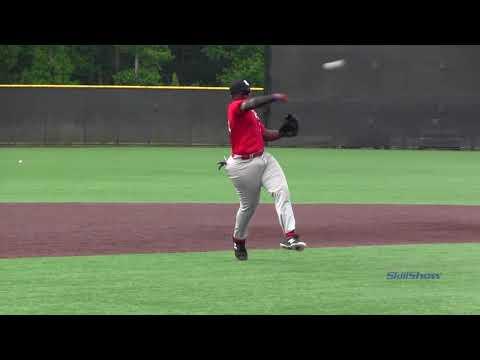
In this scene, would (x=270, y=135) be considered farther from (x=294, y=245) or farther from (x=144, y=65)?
(x=144, y=65)

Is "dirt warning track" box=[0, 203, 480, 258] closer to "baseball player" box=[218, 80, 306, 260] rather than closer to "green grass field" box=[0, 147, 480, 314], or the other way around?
"green grass field" box=[0, 147, 480, 314]

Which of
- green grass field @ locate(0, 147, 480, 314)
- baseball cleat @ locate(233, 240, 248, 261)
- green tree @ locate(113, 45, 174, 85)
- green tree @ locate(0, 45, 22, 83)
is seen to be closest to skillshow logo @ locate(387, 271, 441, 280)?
green grass field @ locate(0, 147, 480, 314)

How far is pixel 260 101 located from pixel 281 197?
1275 mm

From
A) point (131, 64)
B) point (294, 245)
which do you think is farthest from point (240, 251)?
point (131, 64)

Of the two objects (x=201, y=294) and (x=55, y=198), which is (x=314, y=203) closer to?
(x=55, y=198)

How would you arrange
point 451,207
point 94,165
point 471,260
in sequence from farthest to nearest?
point 94,165 → point 451,207 → point 471,260

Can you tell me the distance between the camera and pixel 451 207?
749 inches

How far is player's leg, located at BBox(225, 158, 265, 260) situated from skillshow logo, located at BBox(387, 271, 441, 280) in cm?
196

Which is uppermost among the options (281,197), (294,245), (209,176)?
(281,197)

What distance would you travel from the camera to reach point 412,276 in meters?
10.9

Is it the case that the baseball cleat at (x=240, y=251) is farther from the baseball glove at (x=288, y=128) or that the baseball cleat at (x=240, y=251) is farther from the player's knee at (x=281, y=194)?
the baseball glove at (x=288, y=128)

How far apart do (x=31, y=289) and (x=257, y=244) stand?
14.7 feet

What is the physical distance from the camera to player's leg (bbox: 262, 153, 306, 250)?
12258mm

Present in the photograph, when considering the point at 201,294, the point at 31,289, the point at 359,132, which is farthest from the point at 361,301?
the point at 359,132
